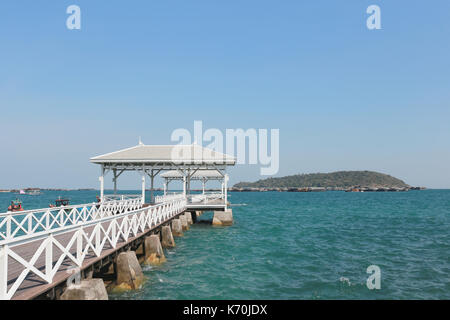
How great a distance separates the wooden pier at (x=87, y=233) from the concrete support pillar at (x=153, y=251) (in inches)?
17.0

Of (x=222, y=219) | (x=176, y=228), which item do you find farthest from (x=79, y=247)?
(x=222, y=219)

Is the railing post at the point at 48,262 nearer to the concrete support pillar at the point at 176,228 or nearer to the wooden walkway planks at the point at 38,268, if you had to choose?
the wooden walkway planks at the point at 38,268

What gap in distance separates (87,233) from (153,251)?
2902mm

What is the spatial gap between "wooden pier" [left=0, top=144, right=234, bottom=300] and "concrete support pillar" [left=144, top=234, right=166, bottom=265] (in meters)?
0.43

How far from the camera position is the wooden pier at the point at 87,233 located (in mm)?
6254

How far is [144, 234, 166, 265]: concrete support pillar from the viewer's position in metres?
13.1

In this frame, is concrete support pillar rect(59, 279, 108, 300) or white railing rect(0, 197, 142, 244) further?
white railing rect(0, 197, 142, 244)

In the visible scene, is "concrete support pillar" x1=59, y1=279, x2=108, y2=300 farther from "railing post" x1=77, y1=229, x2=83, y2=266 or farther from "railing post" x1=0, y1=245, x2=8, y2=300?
"railing post" x1=0, y1=245, x2=8, y2=300

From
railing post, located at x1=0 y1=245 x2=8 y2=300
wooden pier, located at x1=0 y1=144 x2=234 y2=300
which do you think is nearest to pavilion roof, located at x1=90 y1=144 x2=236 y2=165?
wooden pier, located at x1=0 y1=144 x2=234 y2=300

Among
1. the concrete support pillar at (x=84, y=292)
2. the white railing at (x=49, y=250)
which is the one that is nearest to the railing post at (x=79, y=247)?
the white railing at (x=49, y=250)

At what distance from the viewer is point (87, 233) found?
38.9 ft
